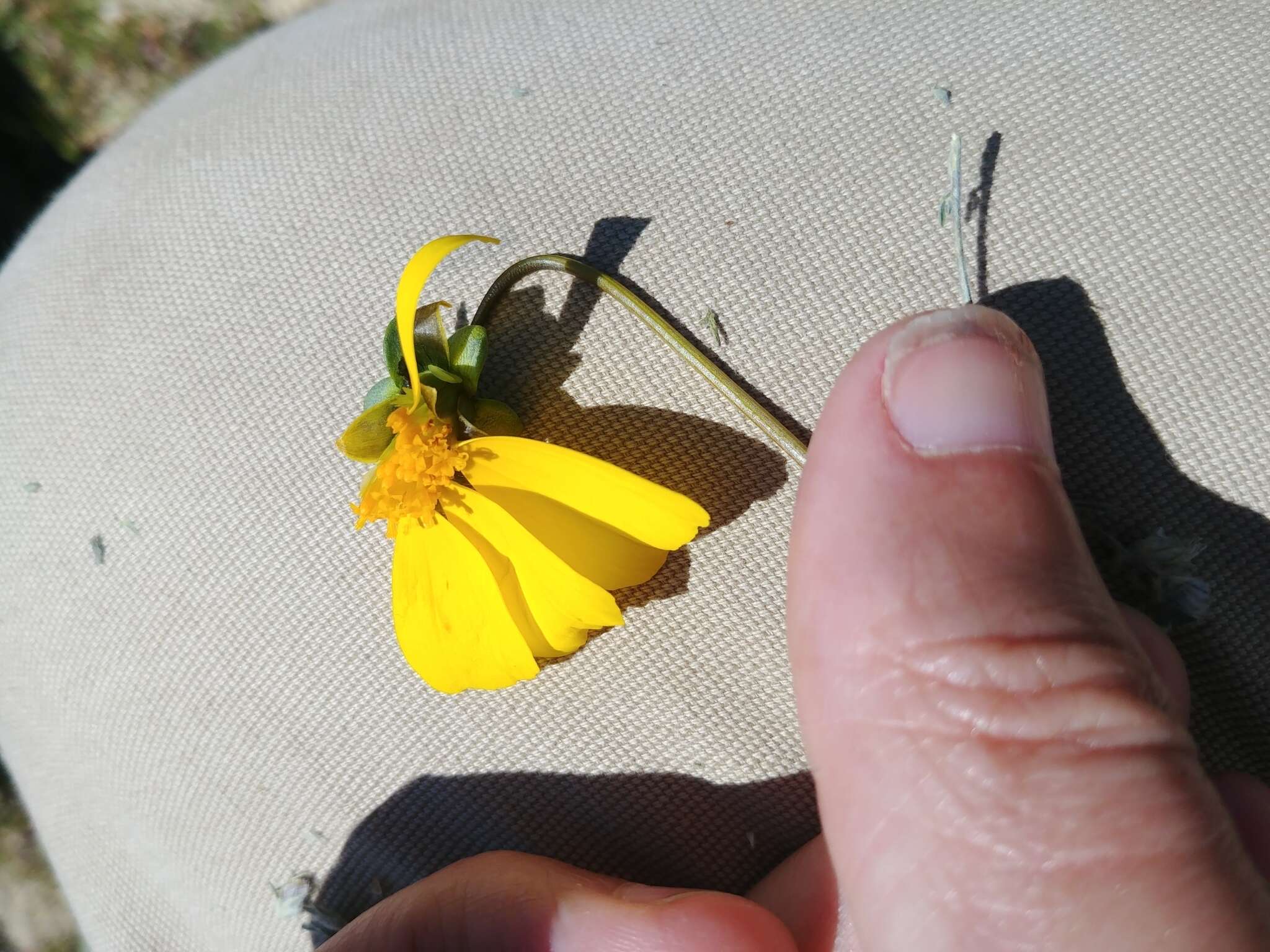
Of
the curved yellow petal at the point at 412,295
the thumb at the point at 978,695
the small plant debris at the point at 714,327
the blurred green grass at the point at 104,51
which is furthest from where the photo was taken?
the blurred green grass at the point at 104,51

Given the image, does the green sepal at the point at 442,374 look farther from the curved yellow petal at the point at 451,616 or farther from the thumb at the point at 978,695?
the thumb at the point at 978,695

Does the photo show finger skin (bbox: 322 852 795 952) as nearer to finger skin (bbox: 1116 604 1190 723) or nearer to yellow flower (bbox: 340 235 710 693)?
yellow flower (bbox: 340 235 710 693)

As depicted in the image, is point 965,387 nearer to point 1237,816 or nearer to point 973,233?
point 973,233

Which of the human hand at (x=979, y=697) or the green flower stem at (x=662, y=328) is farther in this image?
the green flower stem at (x=662, y=328)

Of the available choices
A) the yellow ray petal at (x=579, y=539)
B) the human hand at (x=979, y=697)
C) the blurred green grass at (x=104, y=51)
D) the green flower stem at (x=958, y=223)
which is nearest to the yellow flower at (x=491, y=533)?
the yellow ray petal at (x=579, y=539)

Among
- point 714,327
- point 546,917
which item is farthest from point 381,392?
point 546,917

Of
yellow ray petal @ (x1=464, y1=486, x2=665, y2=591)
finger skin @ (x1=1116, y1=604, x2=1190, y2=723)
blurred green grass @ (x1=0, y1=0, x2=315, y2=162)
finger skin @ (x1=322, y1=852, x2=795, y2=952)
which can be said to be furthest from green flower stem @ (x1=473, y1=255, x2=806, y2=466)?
blurred green grass @ (x1=0, y1=0, x2=315, y2=162)
